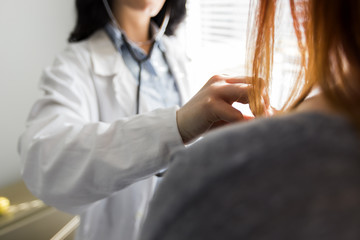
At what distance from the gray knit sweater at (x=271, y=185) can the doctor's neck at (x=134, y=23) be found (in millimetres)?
698

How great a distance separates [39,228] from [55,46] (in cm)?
86

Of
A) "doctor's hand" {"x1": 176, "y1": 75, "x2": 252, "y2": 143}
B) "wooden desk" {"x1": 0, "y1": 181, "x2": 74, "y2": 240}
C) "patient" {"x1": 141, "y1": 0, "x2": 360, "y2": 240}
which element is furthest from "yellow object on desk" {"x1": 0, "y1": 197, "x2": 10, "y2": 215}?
"patient" {"x1": 141, "y1": 0, "x2": 360, "y2": 240}

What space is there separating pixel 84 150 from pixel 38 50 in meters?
1.12

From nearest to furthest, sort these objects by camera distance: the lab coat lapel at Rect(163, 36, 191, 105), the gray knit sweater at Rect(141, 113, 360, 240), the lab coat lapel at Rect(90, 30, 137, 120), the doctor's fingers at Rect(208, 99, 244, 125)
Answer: the gray knit sweater at Rect(141, 113, 360, 240), the doctor's fingers at Rect(208, 99, 244, 125), the lab coat lapel at Rect(90, 30, 137, 120), the lab coat lapel at Rect(163, 36, 191, 105)

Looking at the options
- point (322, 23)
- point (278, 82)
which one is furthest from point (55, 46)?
point (322, 23)

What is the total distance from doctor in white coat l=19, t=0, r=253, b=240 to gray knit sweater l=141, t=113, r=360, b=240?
0.24m

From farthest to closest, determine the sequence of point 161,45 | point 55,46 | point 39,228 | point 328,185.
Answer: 1. point 55,46
2. point 39,228
3. point 161,45
4. point 328,185

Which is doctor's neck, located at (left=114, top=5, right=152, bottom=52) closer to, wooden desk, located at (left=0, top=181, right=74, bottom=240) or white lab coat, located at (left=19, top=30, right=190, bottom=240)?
white lab coat, located at (left=19, top=30, right=190, bottom=240)

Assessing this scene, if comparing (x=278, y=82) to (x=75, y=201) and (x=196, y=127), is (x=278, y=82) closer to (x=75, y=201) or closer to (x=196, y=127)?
(x=196, y=127)

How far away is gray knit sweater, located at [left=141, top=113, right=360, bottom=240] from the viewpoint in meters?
0.15

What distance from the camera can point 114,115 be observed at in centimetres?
75

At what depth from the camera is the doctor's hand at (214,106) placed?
41 cm

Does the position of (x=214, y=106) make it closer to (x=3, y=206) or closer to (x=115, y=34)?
(x=115, y=34)

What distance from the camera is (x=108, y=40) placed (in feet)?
2.65
